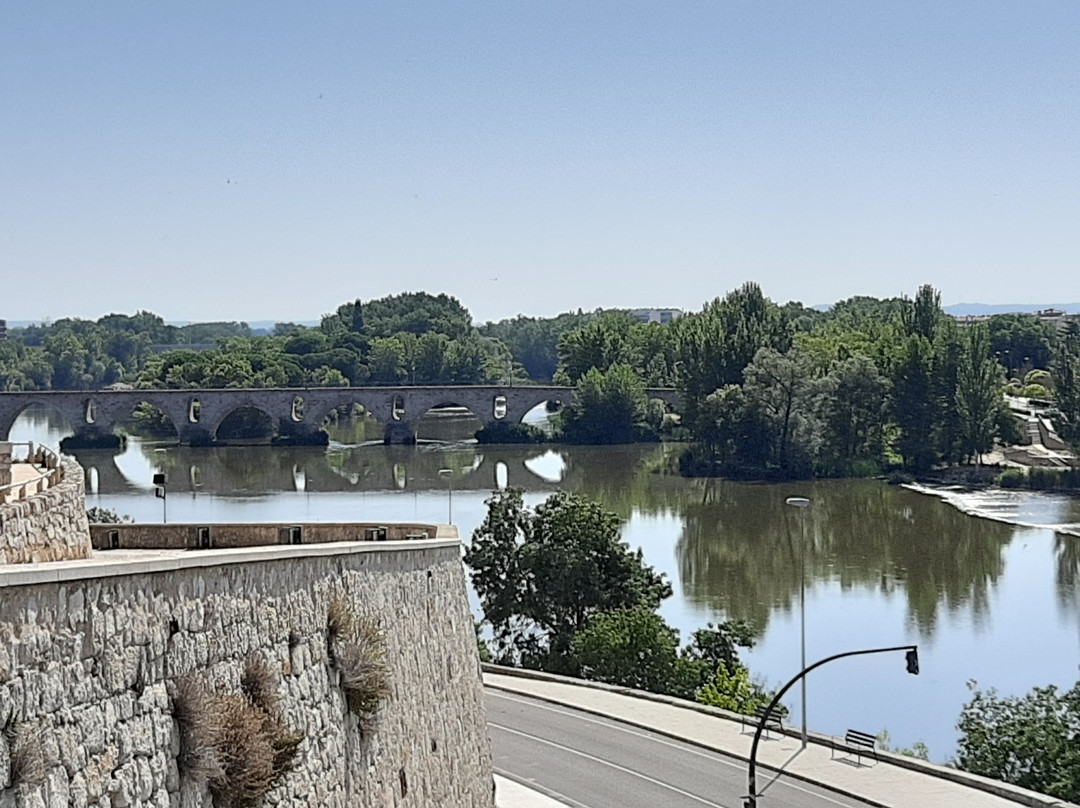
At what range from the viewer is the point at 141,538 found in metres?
11.8

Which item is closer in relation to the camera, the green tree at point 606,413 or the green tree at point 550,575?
the green tree at point 550,575

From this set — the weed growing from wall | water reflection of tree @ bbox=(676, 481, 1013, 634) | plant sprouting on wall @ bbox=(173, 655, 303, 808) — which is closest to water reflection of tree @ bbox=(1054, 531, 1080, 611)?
water reflection of tree @ bbox=(676, 481, 1013, 634)

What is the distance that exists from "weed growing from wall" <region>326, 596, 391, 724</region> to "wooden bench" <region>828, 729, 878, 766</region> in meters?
13.3

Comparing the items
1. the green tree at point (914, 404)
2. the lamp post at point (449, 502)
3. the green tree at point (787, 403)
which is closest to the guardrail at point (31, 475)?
the lamp post at point (449, 502)

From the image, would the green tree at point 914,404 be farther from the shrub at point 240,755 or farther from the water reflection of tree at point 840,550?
the shrub at point 240,755

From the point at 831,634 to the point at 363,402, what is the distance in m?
56.3

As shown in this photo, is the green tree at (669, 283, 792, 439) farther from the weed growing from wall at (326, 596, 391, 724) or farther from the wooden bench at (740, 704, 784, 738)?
the weed growing from wall at (326, 596, 391, 724)

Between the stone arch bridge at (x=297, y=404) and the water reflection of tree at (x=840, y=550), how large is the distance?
88.5 feet

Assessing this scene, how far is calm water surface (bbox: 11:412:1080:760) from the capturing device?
31.7 metres

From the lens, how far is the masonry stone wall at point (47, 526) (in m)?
8.71

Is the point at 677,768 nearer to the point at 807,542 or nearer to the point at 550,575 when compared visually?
the point at 550,575

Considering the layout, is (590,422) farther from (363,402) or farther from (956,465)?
(956,465)

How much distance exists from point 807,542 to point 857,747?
26391 mm

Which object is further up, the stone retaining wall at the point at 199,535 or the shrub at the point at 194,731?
the stone retaining wall at the point at 199,535
